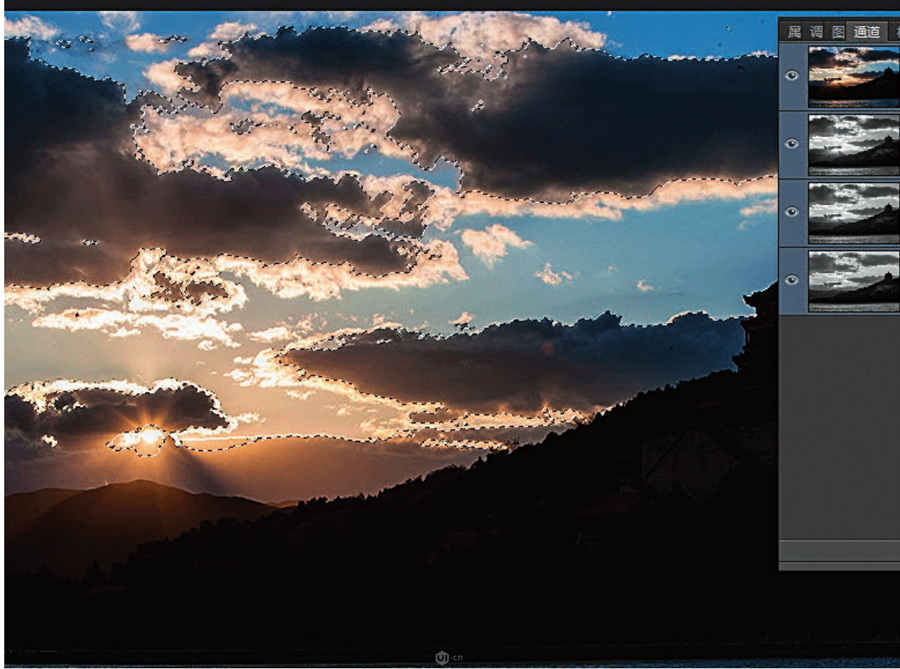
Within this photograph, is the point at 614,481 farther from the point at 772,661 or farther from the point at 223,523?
the point at 223,523

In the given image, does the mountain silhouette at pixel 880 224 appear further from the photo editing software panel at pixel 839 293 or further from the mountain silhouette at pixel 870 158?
the mountain silhouette at pixel 870 158

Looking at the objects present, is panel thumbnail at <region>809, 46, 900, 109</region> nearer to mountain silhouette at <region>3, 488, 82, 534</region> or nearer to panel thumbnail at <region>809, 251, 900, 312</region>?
panel thumbnail at <region>809, 251, 900, 312</region>

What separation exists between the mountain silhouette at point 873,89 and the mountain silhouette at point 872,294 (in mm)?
A: 854

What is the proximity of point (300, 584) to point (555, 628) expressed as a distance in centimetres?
127

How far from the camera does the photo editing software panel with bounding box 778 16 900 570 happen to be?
14.5 feet

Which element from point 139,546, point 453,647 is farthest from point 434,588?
point 139,546

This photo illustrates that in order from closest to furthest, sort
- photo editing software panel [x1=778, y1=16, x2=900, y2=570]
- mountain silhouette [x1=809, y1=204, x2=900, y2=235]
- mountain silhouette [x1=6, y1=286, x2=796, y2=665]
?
photo editing software panel [x1=778, y1=16, x2=900, y2=570], mountain silhouette [x1=809, y1=204, x2=900, y2=235], mountain silhouette [x1=6, y1=286, x2=796, y2=665]

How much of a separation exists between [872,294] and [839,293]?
0.15m

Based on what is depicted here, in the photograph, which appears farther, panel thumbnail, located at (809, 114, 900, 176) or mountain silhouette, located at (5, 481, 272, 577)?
mountain silhouette, located at (5, 481, 272, 577)

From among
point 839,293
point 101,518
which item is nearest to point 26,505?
point 101,518

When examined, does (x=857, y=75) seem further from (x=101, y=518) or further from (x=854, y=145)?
(x=101, y=518)

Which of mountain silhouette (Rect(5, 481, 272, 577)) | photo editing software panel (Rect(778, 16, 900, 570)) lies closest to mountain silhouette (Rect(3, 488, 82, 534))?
mountain silhouette (Rect(5, 481, 272, 577))

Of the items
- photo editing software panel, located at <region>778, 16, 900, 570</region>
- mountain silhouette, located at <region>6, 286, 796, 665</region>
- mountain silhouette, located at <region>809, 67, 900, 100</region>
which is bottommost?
mountain silhouette, located at <region>6, 286, 796, 665</region>

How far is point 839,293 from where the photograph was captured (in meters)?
4.46
